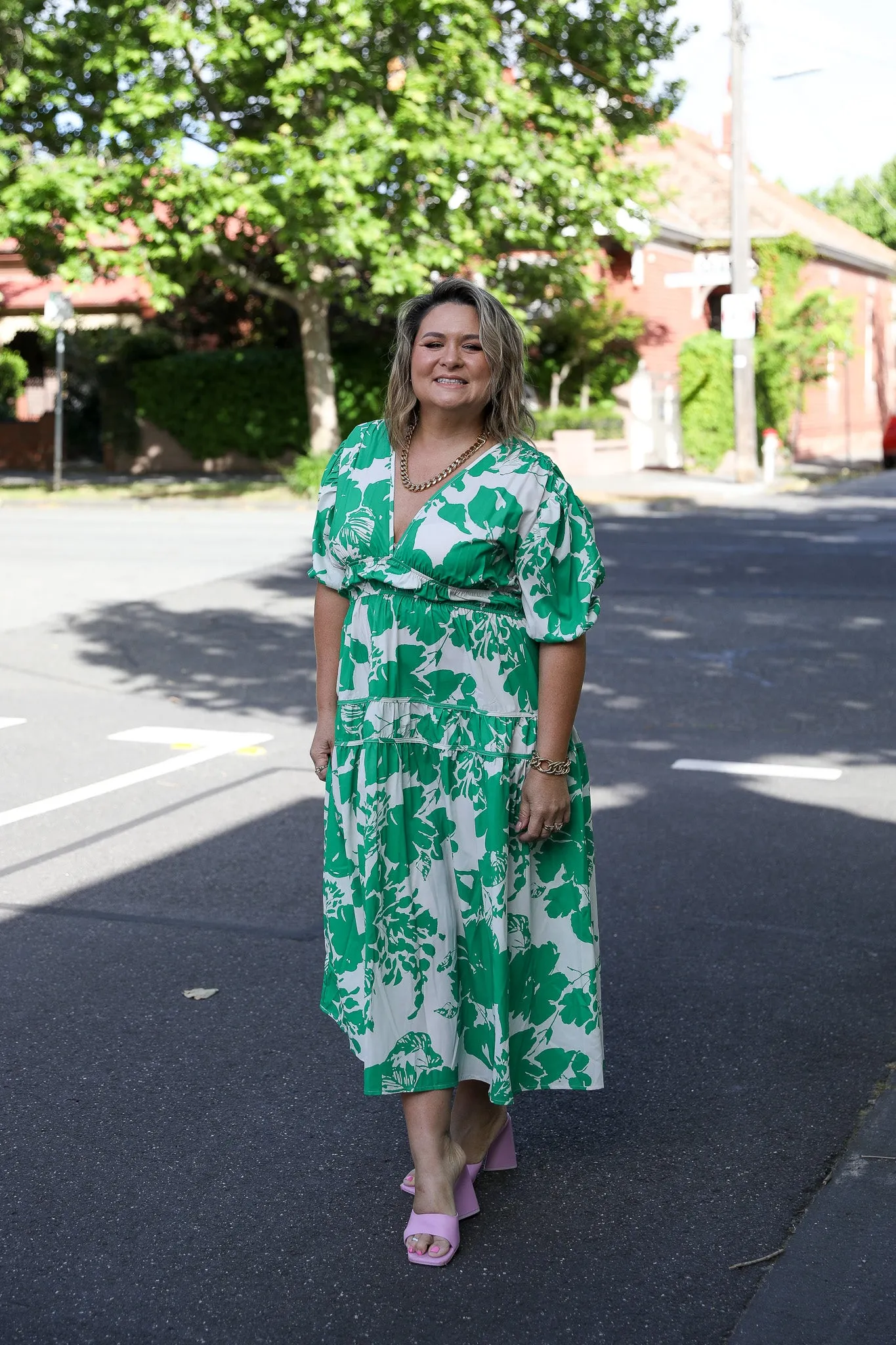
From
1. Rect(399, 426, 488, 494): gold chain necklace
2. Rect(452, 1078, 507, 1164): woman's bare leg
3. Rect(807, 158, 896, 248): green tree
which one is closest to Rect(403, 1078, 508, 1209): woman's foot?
Rect(452, 1078, 507, 1164): woman's bare leg

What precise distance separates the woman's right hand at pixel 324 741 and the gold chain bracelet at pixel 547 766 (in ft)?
1.48

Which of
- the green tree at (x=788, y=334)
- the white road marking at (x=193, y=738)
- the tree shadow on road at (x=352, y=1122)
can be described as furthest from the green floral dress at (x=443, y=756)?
the green tree at (x=788, y=334)

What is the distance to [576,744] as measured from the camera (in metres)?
3.54

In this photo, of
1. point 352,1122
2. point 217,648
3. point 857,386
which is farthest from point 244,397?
point 352,1122

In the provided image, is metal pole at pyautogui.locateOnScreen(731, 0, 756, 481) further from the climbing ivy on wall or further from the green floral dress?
the green floral dress

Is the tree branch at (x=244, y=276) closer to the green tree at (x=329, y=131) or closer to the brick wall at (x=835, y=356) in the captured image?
→ the green tree at (x=329, y=131)

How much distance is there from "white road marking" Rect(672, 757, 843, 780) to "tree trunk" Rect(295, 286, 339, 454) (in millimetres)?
20655

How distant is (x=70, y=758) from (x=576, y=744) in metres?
5.05

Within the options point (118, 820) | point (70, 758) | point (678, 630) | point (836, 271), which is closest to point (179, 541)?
point (678, 630)

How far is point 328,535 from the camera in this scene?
11.5 feet

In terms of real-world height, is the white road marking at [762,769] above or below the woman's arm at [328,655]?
below

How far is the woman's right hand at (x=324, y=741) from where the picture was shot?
3570 mm

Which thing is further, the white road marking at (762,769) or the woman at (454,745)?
the white road marking at (762,769)

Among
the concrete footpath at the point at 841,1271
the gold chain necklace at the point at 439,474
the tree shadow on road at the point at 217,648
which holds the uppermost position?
the gold chain necklace at the point at 439,474
